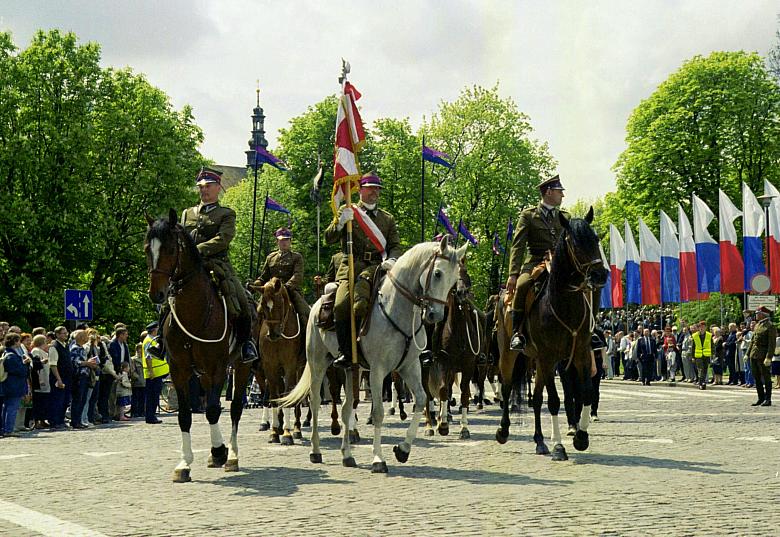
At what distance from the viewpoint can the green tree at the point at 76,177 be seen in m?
41.8

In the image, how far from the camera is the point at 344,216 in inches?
516

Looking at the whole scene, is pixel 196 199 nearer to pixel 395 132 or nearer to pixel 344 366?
pixel 395 132

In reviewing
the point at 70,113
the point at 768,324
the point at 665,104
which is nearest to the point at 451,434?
the point at 768,324

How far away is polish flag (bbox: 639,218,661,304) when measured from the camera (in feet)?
160

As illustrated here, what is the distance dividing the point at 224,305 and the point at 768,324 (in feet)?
53.2

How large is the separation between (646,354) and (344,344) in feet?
96.2

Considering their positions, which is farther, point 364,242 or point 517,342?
point 517,342

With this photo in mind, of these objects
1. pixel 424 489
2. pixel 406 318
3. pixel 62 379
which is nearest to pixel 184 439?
→ pixel 406 318

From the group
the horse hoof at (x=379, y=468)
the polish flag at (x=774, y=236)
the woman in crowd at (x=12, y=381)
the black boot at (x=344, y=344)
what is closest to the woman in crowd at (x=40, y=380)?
the woman in crowd at (x=12, y=381)

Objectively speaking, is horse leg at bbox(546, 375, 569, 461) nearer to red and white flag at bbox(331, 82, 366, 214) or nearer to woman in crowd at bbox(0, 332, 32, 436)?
red and white flag at bbox(331, 82, 366, 214)

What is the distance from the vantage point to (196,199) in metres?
46.9

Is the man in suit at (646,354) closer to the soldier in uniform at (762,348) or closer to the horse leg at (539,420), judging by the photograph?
the soldier in uniform at (762,348)

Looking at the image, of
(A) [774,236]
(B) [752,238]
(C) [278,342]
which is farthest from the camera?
(B) [752,238]

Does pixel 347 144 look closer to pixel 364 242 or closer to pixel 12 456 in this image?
pixel 364 242
